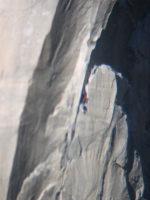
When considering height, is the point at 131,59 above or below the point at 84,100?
above

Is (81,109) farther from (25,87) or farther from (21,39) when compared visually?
(21,39)

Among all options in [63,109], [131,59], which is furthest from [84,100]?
[131,59]

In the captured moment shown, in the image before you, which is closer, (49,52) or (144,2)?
(49,52)

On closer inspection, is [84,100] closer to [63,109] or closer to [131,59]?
[63,109]

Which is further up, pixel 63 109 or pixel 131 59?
pixel 131 59

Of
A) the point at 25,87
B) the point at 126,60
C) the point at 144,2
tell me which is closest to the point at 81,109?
the point at 25,87

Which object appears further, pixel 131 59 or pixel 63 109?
pixel 131 59

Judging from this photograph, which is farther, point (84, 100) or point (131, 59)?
point (131, 59)

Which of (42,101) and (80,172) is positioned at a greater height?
(42,101)
